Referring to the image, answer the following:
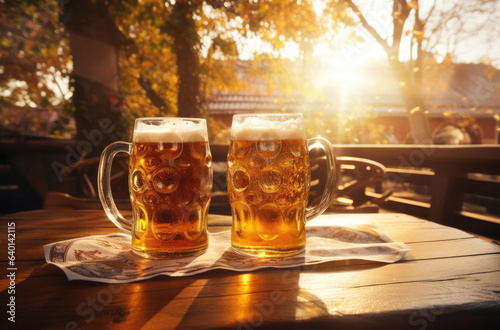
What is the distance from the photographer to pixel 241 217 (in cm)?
90

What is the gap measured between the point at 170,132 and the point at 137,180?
0.13m

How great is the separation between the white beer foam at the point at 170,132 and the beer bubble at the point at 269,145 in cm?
14

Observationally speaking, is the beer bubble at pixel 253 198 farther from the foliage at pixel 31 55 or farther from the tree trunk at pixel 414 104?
the tree trunk at pixel 414 104

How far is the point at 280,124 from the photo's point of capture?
0.88 metres

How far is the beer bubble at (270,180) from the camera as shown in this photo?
33.6 inches

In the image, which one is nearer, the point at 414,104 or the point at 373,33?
the point at 373,33

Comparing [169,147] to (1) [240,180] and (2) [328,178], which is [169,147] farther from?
(2) [328,178]

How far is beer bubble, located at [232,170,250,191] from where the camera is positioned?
2.88 feet

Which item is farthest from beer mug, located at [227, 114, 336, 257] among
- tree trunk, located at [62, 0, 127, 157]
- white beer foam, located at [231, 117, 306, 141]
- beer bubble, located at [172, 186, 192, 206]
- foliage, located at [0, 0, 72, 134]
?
foliage, located at [0, 0, 72, 134]

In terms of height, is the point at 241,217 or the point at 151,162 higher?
the point at 151,162

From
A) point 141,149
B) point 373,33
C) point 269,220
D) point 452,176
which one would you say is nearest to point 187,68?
point 452,176

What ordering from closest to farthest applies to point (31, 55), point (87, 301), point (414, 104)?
point (87, 301) → point (414, 104) → point (31, 55)

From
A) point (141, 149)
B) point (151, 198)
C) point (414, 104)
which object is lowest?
point (151, 198)

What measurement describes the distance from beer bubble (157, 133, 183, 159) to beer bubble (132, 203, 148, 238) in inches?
5.2
